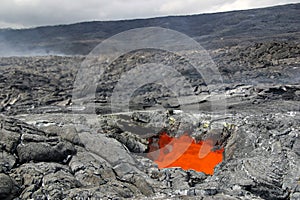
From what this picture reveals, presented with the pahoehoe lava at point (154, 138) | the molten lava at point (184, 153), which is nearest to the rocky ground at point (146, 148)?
the pahoehoe lava at point (154, 138)

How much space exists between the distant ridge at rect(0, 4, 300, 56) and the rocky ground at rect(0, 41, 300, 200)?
3940 centimetres

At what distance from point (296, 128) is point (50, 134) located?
9.34 metres

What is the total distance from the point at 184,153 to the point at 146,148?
5.56 feet

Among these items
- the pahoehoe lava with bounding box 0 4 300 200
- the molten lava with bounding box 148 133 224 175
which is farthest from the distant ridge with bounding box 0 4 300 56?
the molten lava with bounding box 148 133 224 175

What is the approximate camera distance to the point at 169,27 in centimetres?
8438

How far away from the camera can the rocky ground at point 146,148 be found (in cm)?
820

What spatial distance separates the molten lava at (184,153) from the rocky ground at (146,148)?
405 mm

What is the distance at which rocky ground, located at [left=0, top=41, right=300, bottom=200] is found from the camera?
820cm

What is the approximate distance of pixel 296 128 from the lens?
13.8 metres

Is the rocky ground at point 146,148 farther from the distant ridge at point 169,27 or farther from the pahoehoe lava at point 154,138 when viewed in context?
the distant ridge at point 169,27

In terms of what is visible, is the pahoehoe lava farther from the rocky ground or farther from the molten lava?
the molten lava

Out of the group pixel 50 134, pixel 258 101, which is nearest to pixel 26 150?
pixel 50 134

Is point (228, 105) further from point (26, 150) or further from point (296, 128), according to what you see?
point (26, 150)

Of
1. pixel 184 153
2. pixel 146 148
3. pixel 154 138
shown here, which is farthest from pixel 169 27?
pixel 146 148
